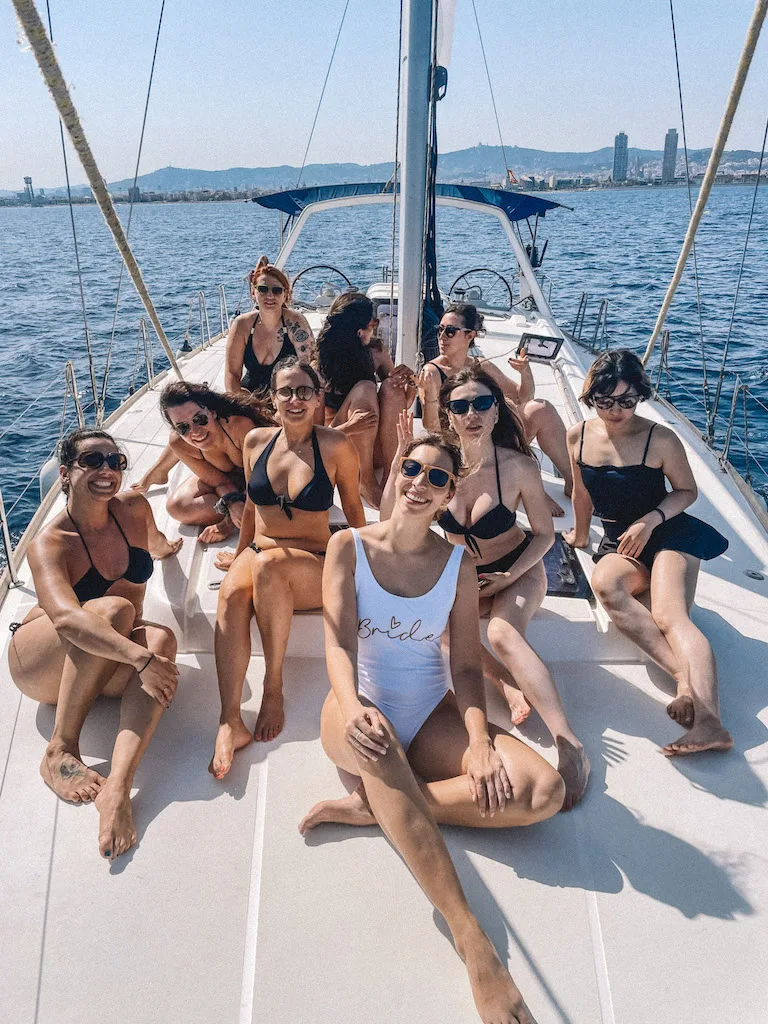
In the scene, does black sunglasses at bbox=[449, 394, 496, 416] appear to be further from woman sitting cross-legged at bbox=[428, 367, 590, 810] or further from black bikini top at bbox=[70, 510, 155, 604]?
black bikini top at bbox=[70, 510, 155, 604]

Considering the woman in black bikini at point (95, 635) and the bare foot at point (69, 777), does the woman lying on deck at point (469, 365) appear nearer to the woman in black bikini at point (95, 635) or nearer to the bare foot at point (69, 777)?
the woman in black bikini at point (95, 635)

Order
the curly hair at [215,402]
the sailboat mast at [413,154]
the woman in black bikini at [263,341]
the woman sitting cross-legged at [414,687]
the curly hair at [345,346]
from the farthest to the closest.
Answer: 1. the woman in black bikini at [263,341]
2. the curly hair at [345,346]
3. the curly hair at [215,402]
4. the sailboat mast at [413,154]
5. the woman sitting cross-legged at [414,687]

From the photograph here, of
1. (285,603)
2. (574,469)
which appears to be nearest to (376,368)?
(574,469)

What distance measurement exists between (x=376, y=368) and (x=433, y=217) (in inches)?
34.9

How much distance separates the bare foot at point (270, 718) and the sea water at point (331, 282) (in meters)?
1.92

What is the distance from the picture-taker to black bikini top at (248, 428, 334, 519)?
2734 millimetres

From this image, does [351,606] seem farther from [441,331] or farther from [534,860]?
[441,331]

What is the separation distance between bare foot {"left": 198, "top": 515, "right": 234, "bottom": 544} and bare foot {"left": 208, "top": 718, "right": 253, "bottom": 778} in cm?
109

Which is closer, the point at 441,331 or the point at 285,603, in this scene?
the point at 285,603

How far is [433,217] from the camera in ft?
13.3

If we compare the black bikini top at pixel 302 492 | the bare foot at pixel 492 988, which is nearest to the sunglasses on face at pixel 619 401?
the black bikini top at pixel 302 492

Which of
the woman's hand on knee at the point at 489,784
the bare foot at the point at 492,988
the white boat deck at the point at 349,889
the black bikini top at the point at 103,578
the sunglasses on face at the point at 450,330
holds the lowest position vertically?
the white boat deck at the point at 349,889

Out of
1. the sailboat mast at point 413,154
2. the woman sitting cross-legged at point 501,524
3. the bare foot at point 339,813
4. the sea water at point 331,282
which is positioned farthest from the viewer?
the sea water at point 331,282

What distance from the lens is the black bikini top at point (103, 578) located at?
97.3 inches
